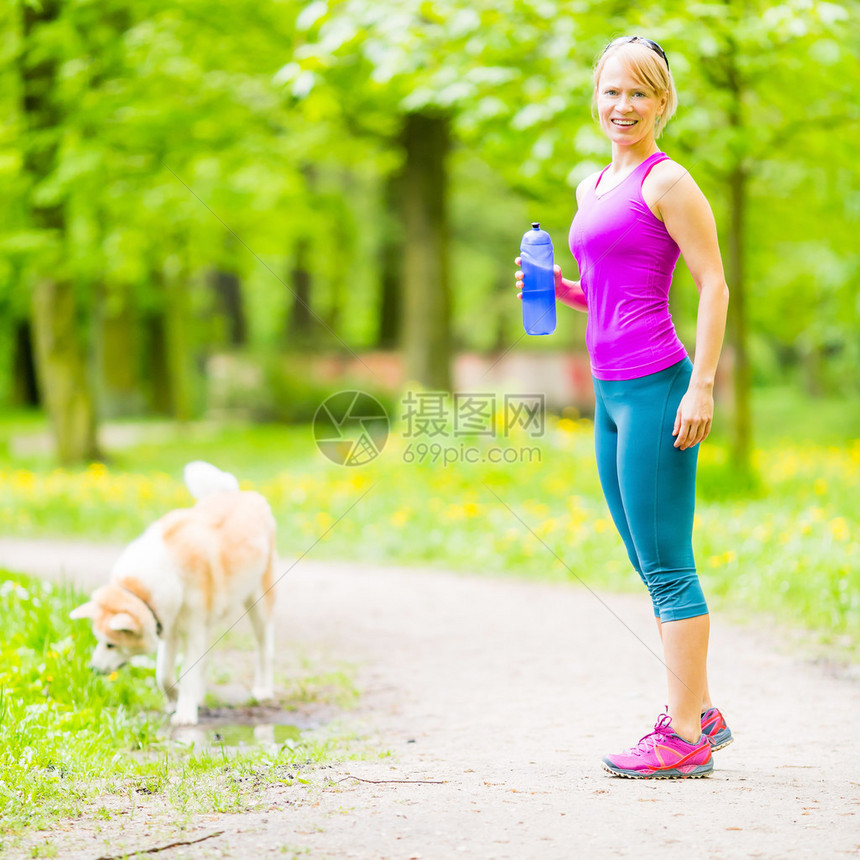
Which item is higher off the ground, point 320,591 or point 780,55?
point 780,55

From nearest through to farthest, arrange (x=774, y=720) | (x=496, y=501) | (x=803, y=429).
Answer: (x=774, y=720) → (x=496, y=501) → (x=803, y=429)

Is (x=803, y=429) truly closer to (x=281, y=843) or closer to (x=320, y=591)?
(x=320, y=591)

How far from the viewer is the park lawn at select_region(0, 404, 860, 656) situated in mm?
6227

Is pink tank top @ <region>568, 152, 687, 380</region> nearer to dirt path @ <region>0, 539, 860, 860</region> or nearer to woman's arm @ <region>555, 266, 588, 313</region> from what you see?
woman's arm @ <region>555, 266, 588, 313</region>

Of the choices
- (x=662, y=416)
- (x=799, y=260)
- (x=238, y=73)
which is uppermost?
(x=238, y=73)

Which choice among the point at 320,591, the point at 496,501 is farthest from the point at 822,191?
the point at 320,591

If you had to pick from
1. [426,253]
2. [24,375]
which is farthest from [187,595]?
[24,375]

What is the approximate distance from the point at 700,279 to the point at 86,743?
103 inches

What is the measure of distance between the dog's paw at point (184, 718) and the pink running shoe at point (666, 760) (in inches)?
72.5

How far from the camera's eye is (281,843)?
2654mm

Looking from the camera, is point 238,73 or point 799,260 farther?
point 799,260

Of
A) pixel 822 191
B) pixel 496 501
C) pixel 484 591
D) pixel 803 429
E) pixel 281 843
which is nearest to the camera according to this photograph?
pixel 281 843

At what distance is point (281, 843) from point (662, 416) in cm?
161

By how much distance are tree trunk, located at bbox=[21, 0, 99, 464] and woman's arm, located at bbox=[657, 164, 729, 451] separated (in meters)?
8.46
